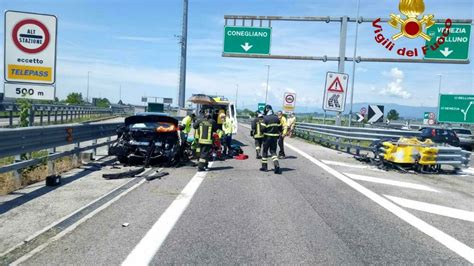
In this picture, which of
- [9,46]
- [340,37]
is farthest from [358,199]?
[340,37]

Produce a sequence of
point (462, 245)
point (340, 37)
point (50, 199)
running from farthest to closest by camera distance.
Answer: point (340, 37)
point (50, 199)
point (462, 245)

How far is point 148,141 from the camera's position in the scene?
12461mm

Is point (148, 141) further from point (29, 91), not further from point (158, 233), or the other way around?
point (158, 233)

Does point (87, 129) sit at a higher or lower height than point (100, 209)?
higher

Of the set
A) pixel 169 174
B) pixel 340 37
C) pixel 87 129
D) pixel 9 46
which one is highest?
pixel 340 37

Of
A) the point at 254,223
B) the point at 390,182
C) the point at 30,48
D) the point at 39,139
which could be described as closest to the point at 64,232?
the point at 254,223

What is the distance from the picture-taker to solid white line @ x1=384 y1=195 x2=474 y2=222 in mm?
7691

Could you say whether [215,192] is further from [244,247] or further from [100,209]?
[244,247]

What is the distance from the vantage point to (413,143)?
13.5 m

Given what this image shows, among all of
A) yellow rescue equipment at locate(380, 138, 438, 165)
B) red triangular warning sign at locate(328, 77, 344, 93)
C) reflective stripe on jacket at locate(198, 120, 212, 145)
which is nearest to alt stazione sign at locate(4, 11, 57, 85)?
reflective stripe on jacket at locate(198, 120, 212, 145)

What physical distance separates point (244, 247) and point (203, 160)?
6917mm

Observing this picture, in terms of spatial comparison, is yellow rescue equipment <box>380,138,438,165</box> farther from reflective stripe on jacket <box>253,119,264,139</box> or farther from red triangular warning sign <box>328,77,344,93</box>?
red triangular warning sign <box>328,77,344,93</box>

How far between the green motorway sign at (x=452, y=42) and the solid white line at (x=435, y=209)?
1469 centimetres

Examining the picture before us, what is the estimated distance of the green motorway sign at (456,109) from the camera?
1240 inches
